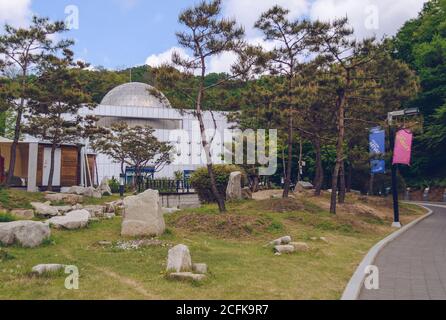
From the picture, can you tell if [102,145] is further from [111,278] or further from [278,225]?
[111,278]

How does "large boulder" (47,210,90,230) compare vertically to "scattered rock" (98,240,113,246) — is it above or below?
above

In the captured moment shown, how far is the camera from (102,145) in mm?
41688

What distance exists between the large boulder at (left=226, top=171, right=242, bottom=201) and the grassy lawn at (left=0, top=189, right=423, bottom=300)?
17.4 ft

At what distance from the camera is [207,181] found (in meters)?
24.1

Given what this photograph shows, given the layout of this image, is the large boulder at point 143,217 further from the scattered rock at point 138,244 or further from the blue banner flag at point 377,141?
the blue banner flag at point 377,141

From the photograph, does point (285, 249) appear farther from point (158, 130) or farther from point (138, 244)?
point (158, 130)

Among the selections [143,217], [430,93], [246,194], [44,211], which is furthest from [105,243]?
[430,93]

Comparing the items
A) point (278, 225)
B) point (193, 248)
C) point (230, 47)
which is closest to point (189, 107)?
point (230, 47)

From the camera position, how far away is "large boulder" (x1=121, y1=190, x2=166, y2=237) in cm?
1303

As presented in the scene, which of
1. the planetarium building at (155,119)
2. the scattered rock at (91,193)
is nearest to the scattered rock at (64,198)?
the scattered rock at (91,193)

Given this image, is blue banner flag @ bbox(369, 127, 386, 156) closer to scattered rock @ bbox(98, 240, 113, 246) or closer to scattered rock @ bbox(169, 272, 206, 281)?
scattered rock @ bbox(98, 240, 113, 246)

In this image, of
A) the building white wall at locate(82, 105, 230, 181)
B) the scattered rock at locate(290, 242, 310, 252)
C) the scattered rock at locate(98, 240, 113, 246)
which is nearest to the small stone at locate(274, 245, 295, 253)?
the scattered rock at locate(290, 242, 310, 252)

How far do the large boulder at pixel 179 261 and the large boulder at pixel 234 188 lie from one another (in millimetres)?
14912

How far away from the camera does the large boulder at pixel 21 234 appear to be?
1100cm
